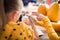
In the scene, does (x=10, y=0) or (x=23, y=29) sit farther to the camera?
(x=23, y=29)

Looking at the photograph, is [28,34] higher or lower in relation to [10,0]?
lower

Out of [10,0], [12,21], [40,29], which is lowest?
[40,29]

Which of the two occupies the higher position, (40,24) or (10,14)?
(10,14)

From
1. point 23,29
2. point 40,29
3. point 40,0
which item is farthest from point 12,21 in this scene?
point 40,0

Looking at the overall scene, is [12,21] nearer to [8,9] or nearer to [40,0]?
[8,9]

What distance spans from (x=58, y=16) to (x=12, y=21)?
56cm

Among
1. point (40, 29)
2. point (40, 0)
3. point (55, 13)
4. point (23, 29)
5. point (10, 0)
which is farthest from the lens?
point (40, 0)

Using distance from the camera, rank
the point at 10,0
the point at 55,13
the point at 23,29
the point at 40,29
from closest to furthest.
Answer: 1. the point at 10,0
2. the point at 23,29
3. the point at 40,29
4. the point at 55,13

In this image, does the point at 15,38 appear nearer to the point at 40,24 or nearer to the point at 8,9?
the point at 8,9

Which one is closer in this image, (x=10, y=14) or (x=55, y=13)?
(x=10, y=14)

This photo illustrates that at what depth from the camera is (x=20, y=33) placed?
552 mm

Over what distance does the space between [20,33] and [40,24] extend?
15.2 inches

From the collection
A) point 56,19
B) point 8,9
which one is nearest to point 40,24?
point 56,19

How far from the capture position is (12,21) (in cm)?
58
